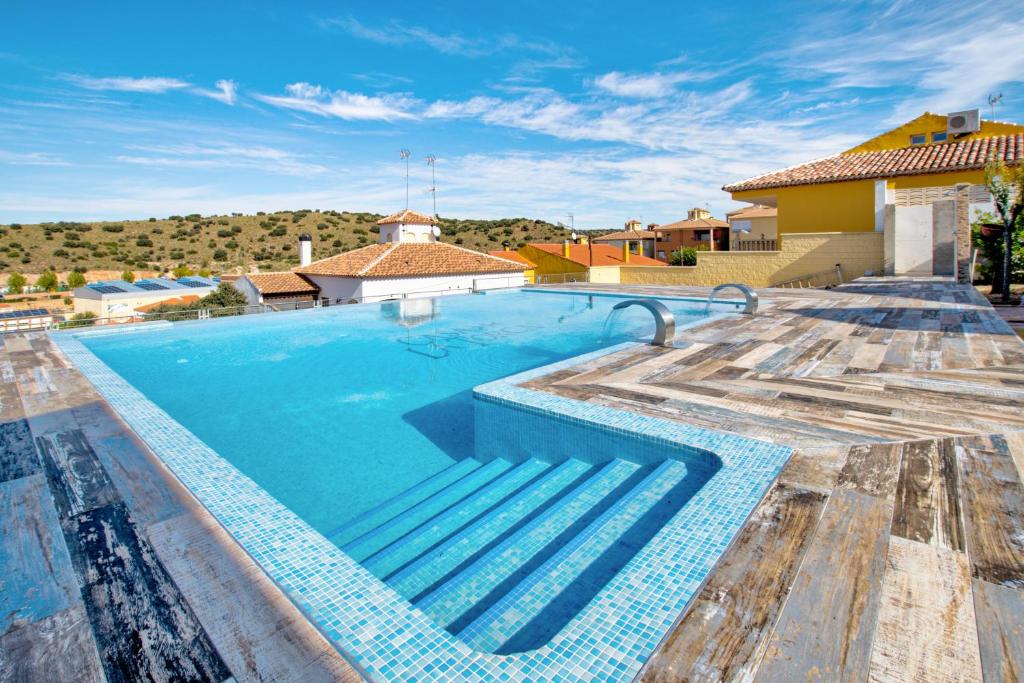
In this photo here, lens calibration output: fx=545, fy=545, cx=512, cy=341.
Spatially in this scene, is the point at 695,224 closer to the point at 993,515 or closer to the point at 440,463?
the point at 440,463

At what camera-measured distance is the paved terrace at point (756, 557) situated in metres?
1.63

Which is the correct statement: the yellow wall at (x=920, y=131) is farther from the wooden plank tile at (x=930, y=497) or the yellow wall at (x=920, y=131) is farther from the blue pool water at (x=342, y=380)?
the wooden plank tile at (x=930, y=497)

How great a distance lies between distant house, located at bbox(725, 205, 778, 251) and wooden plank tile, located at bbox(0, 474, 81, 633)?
17107mm

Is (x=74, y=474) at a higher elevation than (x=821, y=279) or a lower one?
lower

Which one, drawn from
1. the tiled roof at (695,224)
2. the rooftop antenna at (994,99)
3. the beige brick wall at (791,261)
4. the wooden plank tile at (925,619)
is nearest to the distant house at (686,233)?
the tiled roof at (695,224)

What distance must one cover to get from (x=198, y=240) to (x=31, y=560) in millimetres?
48487

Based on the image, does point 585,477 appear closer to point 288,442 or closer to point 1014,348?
point 288,442

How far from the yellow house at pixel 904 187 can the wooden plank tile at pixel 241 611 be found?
15310mm

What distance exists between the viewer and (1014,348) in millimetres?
5246

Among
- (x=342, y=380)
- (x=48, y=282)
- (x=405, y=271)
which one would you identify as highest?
(x=48, y=282)

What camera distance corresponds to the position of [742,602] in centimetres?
183

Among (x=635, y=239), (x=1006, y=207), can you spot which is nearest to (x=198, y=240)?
(x=635, y=239)

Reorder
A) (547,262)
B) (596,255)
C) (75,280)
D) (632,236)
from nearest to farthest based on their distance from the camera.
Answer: (547,262) → (596,255) → (75,280) → (632,236)

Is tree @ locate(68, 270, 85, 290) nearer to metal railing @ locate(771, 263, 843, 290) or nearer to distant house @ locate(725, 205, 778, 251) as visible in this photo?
distant house @ locate(725, 205, 778, 251)
